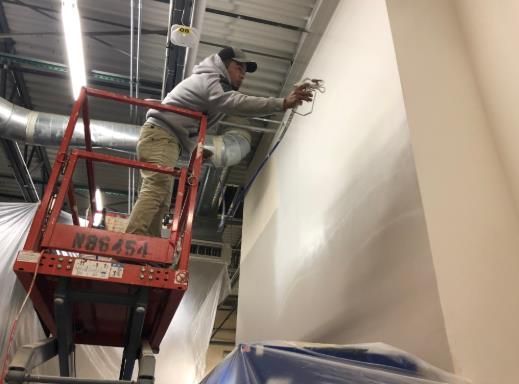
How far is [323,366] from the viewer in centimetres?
130

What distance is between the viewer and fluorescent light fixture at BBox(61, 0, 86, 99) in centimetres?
283

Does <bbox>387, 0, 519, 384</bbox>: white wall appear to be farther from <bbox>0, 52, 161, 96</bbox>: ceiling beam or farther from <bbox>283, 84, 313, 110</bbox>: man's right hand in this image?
<bbox>0, 52, 161, 96</bbox>: ceiling beam

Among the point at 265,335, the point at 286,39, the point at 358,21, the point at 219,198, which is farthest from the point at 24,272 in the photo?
the point at 219,198

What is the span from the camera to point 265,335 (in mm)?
3441

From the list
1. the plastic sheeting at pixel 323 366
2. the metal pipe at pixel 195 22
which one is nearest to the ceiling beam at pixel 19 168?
the metal pipe at pixel 195 22

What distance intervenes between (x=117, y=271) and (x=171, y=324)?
9.07ft

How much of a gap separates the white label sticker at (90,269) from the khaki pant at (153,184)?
376mm

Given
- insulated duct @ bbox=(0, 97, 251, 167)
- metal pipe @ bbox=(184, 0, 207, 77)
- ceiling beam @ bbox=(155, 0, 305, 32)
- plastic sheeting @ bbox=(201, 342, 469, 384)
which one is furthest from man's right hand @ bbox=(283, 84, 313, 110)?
insulated duct @ bbox=(0, 97, 251, 167)

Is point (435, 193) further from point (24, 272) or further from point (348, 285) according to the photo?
point (24, 272)

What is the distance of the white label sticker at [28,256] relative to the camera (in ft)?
5.81

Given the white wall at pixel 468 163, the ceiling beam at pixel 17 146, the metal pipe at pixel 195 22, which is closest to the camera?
the white wall at pixel 468 163

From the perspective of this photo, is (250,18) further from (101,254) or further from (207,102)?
(101,254)

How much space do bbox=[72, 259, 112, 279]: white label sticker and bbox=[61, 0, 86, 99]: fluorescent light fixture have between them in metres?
1.82

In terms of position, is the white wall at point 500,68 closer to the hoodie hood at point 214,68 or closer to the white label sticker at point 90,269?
the hoodie hood at point 214,68
